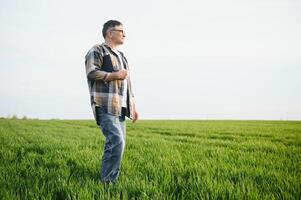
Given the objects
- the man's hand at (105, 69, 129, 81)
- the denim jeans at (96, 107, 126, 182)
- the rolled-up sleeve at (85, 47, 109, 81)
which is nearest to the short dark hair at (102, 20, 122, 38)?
the rolled-up sleeve at (85, 47, 109, 81)

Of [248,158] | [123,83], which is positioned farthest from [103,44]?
[248,158]

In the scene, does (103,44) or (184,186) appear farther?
(103,44)

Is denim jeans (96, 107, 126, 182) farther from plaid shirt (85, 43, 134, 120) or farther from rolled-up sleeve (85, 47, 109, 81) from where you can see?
rolled-up sleeve (85, 47, 109, 81)

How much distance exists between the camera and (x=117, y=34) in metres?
4.23

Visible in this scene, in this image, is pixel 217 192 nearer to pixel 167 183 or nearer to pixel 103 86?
pixel 167 183

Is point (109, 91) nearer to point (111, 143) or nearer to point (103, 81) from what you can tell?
point (103, 81)

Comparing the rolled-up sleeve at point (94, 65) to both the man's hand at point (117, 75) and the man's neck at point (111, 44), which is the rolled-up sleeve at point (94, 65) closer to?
the man's hand at point (117, 75)

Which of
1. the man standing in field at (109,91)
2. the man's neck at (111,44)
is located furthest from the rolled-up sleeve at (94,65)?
the man's neck at (111,44)

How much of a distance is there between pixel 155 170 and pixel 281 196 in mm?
1837

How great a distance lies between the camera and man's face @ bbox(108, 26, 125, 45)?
4.20 metres

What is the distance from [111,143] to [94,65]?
1.03 meters

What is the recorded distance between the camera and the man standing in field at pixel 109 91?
3.99 metres

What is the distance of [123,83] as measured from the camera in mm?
4305

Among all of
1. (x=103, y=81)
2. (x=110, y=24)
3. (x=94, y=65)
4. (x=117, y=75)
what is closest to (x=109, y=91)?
(x=103, y=81)
